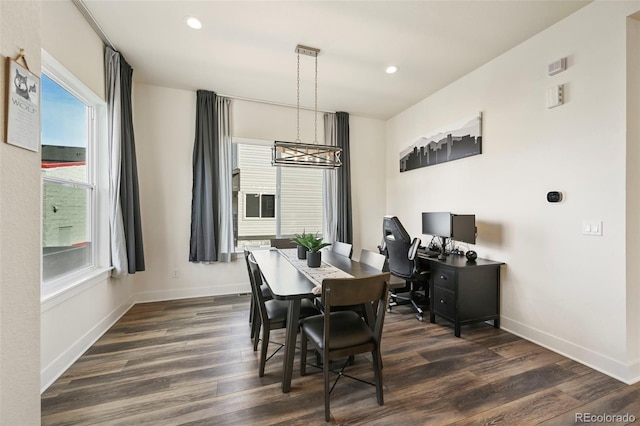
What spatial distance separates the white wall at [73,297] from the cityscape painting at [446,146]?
419 cm

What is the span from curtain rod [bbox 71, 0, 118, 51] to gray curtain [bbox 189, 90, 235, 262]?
1.21 m

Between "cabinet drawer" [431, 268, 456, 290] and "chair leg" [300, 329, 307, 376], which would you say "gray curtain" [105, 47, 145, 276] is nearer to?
"chair leg" [300, 329, 307, 376]

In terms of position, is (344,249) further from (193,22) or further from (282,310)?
(193,22)

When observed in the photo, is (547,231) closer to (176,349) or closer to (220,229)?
(176,349)

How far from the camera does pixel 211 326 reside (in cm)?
302

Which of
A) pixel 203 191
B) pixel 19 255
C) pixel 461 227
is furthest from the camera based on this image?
pixel 203 191

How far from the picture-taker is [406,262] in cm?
330

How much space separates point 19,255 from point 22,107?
1.98ft

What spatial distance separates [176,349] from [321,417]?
1.60 metres

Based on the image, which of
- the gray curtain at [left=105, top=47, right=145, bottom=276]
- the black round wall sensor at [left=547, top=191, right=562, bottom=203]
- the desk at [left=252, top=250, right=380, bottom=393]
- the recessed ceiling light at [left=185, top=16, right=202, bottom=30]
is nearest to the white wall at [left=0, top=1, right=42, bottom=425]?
the desk at [left=252, top=250, right=380, bottom=393]

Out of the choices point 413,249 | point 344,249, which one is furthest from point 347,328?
point 413,249

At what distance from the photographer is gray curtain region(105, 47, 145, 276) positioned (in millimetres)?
2951

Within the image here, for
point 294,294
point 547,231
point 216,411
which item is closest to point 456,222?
point 547,231

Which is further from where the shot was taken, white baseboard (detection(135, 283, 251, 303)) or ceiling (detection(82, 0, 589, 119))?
white baseboard (detection(135, 283, 251, 303))
